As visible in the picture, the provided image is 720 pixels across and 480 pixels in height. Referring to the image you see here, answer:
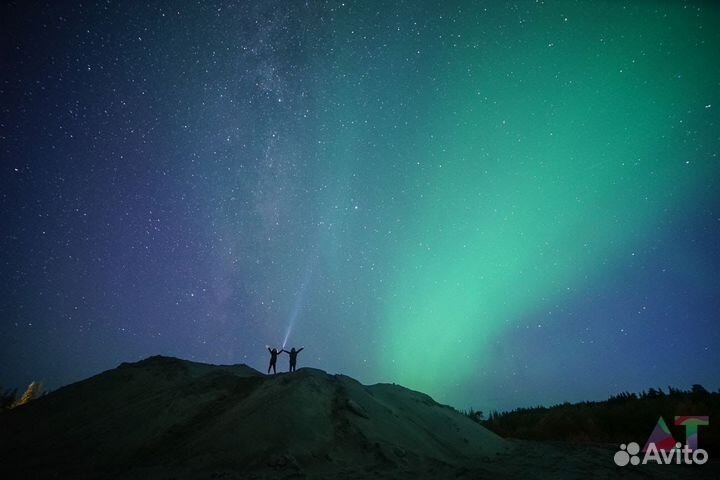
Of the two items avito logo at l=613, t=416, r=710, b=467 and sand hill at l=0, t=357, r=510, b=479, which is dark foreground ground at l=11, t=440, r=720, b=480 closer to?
sand hill at l=0, t=357, r=510, b=479

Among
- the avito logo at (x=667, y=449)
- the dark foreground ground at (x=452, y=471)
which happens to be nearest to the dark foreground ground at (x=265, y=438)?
the dark foreground ground at (x=452, y=471)

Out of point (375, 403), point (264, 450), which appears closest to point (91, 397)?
point (264, 450)

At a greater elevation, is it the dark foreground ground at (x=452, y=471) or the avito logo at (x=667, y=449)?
the avito logo at (x=667, y=449)

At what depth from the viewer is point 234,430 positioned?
30.6 feet

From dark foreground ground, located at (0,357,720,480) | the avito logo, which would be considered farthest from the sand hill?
the avito logo

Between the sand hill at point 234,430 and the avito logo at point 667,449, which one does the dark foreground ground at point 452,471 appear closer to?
the sand hill at point 234,430

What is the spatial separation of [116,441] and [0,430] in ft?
20.2

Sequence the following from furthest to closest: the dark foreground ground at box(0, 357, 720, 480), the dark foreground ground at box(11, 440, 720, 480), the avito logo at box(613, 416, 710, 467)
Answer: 1. the avito logo at box(613, 416, 710, 467)
2. the dark foreground ground at box(0, 357, 720, 480)
3. the dark foreground ground at box(11, 440, 720, 480)

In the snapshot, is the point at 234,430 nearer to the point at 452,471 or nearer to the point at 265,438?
the point at 265,438

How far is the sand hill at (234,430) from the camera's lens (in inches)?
326

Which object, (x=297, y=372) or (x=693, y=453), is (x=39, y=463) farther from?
(x=693, y=453)

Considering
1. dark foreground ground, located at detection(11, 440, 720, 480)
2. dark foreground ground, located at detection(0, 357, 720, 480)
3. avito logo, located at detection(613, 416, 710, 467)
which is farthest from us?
avito logo, located at detection(613, 416, 710, 467)

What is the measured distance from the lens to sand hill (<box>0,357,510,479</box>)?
8273 millimetres

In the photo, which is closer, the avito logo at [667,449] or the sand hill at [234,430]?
the sand hill at [234,430]
